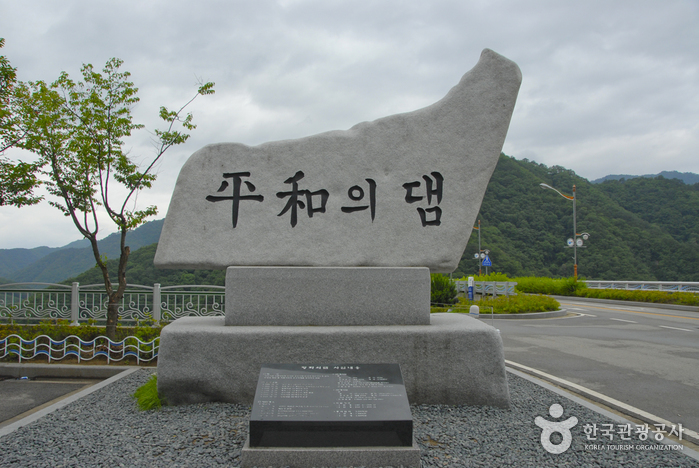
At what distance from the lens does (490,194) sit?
37.7m

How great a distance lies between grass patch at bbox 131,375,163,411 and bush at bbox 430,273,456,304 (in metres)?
12.4

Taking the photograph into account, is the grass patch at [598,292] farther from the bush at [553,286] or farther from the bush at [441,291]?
the bush at [441,291]

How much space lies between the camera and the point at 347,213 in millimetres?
4660

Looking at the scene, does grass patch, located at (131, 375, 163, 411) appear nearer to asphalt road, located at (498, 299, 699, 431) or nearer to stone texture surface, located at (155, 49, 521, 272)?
stone texture surface, located at (155, 49, 521, 272)

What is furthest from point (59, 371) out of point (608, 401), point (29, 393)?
point (608, 401)

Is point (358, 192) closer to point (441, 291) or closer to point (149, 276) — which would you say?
point (149, 276)

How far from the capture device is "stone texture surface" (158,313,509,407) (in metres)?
4.08

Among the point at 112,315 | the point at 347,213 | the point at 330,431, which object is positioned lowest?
the point at 330,431

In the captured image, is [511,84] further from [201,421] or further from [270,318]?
[201,421]

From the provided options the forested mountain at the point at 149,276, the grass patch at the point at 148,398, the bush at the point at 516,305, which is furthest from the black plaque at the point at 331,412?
the bush at the point at 516,305

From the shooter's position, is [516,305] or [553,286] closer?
[516,305]

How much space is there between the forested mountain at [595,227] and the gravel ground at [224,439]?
30.2 meters

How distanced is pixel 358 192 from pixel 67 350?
5103mm

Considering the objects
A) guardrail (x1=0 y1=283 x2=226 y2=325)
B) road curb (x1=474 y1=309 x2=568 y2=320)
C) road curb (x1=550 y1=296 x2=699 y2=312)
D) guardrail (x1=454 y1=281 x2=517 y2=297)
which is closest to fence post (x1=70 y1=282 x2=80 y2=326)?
guardrail (x1=0 y1=283 x2=226 y2=325)
